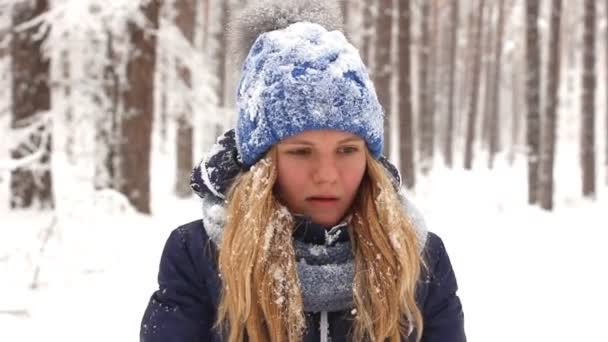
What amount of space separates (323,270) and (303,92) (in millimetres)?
509

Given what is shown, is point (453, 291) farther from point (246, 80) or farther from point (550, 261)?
point (550, 261)

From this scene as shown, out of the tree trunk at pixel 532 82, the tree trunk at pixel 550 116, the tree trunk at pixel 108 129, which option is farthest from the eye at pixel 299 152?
the tree trunk at pixel 550 116

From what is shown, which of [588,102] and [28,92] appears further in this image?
[588,102]

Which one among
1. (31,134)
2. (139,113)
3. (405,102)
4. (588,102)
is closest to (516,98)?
(588,102)

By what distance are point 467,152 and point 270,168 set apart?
26.8 m

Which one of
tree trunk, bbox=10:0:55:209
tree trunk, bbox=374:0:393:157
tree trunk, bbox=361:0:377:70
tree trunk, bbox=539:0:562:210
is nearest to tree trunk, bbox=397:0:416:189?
tree trunk, bbox=374:0:393:157

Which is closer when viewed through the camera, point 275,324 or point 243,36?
point 275,324

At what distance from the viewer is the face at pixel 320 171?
74.5 inches

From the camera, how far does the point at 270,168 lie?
1943 mm

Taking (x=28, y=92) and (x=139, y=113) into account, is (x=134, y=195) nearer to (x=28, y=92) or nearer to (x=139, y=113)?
(x=139, y=113)

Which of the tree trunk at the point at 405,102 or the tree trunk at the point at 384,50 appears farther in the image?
the tree trunk at the point at 405,102

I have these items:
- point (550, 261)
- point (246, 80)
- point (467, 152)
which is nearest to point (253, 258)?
point (246, 80)

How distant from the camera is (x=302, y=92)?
6.33 ft

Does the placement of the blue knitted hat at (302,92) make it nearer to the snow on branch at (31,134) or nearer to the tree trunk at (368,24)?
the snow on branch at (31,134)
